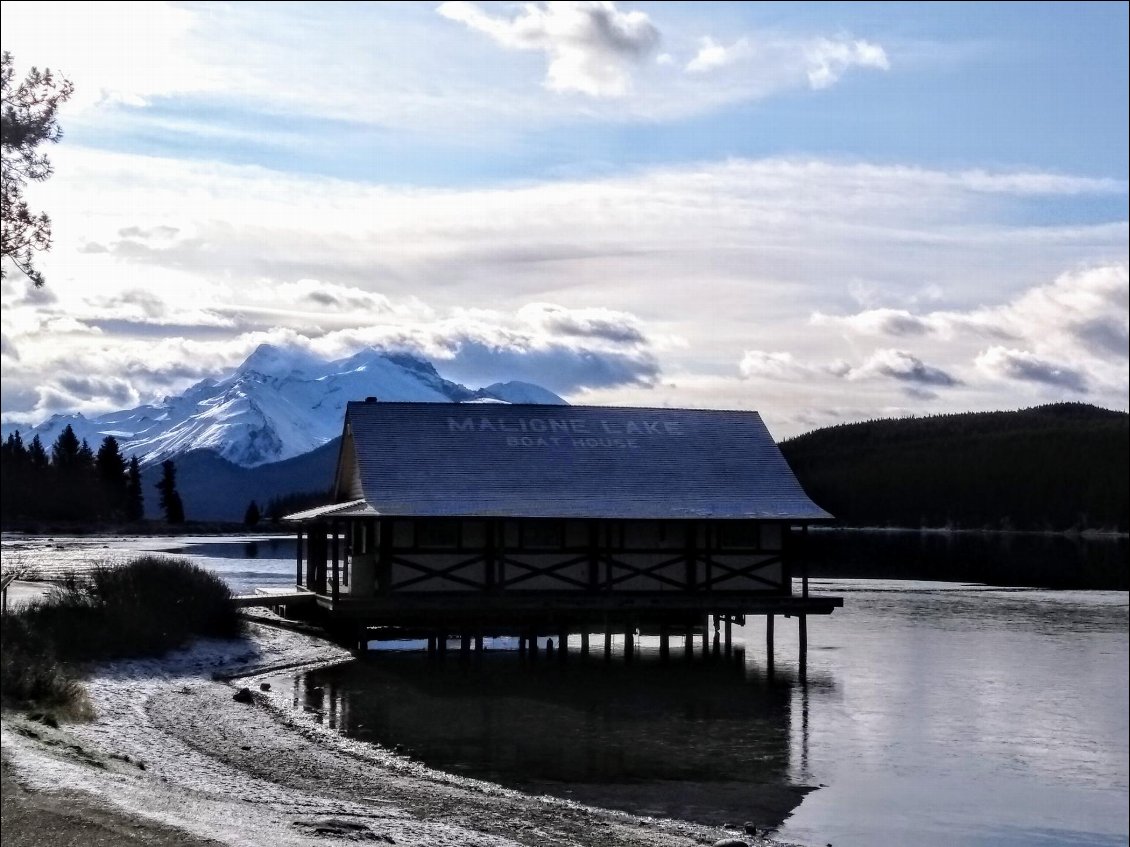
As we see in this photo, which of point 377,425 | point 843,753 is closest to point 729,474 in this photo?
point 377,425

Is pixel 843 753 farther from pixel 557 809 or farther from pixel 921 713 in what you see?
pixel 557 809

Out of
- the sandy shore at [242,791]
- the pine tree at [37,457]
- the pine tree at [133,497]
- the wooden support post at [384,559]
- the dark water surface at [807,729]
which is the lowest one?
the dark water surface at [807,729]

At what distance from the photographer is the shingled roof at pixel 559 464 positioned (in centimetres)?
3762

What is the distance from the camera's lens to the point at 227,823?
1552 cm

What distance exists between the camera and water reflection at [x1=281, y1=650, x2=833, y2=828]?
873 inches

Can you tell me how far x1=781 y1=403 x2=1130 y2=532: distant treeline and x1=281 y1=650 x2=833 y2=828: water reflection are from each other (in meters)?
131

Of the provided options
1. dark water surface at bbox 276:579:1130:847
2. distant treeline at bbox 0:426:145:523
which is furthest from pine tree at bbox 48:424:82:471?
dark water surface at bbox 276:579:1130:847

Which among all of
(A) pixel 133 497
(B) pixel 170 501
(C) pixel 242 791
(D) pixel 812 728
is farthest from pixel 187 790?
(B) pixel 170 501

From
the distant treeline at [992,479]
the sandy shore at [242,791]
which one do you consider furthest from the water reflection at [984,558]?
the sandy shore at [242,791]

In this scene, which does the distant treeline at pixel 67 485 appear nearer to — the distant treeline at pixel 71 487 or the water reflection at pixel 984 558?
the distant treeline at pixel 71 487

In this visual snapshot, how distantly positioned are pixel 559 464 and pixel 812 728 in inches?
522

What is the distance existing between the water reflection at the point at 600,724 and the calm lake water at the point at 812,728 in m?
0.08

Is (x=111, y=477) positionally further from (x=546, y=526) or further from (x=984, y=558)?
(x=546, y=526)

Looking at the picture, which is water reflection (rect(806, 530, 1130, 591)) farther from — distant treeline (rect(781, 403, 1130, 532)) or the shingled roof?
the shingled roof
